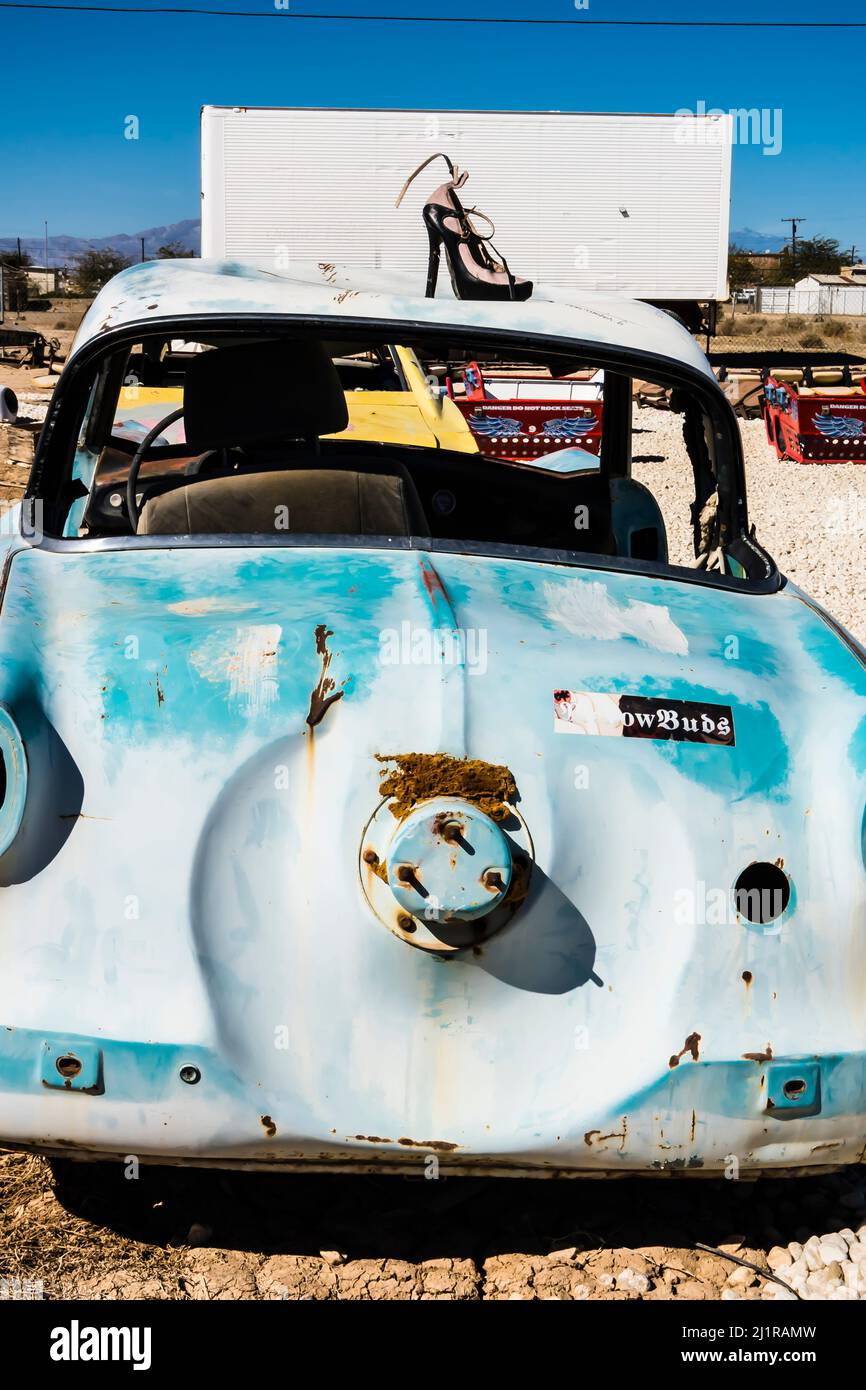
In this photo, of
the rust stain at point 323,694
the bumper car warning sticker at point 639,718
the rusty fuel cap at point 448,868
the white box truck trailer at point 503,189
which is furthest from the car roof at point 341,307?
the white box truck trailer at point 503,189

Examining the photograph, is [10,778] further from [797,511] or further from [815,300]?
[815,300]

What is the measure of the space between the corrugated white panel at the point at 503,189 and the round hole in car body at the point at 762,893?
23497 millimetres

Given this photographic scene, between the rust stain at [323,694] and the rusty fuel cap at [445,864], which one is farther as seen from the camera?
the rust stain at [323,694]

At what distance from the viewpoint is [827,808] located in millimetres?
2590

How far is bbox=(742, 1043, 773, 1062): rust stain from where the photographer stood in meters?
2.45

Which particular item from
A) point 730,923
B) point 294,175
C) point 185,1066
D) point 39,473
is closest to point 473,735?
point 730,923

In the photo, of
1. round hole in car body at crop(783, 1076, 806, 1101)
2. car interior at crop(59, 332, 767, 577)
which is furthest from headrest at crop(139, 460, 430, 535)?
round hole in car body at crop(783, 1076, 806, 1101)

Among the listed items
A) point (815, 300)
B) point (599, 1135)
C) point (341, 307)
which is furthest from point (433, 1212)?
point (815, 300)

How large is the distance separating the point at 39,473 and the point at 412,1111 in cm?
189

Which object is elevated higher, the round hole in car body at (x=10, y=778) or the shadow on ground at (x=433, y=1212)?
the round hole in car body at (x=10, y=778)

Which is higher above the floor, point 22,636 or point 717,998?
point 22,636

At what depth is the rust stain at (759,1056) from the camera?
245 centimetres

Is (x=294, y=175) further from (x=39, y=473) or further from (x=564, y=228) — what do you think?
(x=39, y=473)

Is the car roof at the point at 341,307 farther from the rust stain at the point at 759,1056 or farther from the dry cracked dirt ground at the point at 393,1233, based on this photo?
the dry cracked dirt ground at the point at 393,1233
